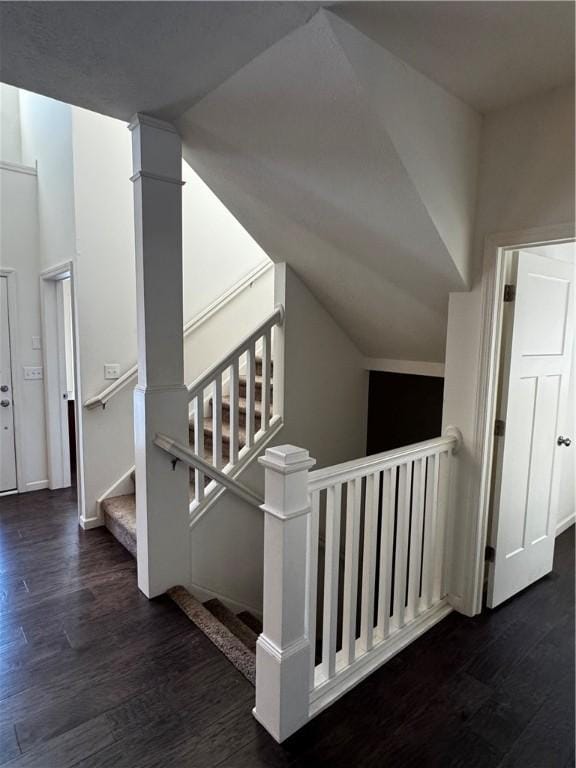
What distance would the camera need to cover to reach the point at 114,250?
3188 mm

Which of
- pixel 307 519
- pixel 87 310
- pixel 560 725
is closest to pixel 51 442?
pixel 87 310

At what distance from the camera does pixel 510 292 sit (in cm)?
223

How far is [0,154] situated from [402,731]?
4908 mm

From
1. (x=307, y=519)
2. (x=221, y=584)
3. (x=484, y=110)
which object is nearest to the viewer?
(x=307, y=519)

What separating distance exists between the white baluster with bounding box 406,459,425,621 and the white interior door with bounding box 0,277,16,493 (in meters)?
3.41

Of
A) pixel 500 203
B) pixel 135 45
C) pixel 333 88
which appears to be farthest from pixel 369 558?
pixel 135 45

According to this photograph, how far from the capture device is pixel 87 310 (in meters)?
3.09

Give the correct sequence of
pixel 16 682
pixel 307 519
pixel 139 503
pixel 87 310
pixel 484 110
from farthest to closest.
A: 1. pixel 87 310
2. pixel 139 503
3. pixel 484 110
4. pixel 16 682
5. pixel 307 519

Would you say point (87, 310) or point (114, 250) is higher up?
point (114, 250)

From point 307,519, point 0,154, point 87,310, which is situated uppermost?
point 0,154

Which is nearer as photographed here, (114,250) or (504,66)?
(504,66)

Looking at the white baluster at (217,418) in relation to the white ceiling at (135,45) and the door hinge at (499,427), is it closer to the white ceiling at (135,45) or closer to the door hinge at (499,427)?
the white ceiling at (135,45)

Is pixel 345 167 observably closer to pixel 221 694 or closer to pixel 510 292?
pixel 510 292

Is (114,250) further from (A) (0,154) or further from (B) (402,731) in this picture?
(B) (402,731)
